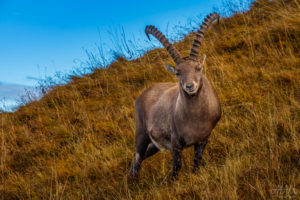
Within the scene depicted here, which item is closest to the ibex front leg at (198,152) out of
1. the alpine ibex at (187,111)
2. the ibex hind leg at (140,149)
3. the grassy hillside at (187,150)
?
the alpine ibex at (187,111)

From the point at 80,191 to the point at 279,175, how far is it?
2.63m

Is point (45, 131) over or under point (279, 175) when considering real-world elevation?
over

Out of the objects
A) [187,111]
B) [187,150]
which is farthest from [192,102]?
[187,150]

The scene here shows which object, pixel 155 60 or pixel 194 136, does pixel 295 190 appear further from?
pixel 155 60

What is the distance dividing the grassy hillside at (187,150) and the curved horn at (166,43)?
1.27m

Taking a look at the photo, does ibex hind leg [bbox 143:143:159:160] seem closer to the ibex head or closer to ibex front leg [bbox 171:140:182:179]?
ibex front leg [bbox 171:140:182:179]

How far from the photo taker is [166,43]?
3.60m

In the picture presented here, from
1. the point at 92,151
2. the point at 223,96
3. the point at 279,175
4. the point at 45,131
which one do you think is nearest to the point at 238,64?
the point at 223,96

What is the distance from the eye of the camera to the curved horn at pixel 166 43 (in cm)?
347

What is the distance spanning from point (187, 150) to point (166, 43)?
61.1 inches

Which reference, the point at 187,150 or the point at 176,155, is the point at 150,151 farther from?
the point at 176,155

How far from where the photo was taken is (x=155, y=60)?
27.1 ft

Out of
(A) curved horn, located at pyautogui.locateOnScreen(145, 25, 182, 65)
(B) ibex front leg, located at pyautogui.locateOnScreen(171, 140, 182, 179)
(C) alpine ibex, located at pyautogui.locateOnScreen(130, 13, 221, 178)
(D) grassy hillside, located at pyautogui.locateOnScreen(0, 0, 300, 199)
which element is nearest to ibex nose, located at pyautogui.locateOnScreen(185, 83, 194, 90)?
(C) alpine ibex, located at pyautogui.locateOnScreen(130, 13, 221, 178)

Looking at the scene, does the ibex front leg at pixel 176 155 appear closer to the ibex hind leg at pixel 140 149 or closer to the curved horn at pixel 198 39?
the ibex hind leg at pixel 140 149
